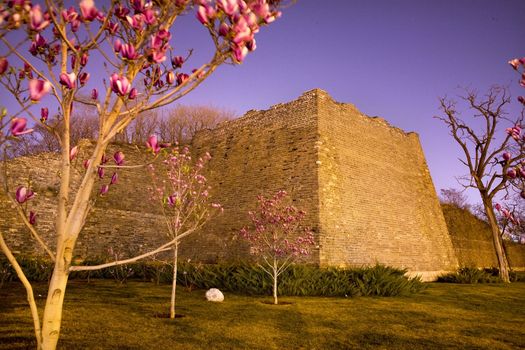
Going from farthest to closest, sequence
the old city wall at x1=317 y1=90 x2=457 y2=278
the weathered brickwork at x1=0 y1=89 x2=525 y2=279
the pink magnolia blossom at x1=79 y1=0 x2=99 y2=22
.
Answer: the weathered brickwork at x1=0 y1=89 x2=525 y2=279
the old city wall at x1=317 y1=90 x2=457 y2=278
the pink magnolia blossom at x1=79 y1=0 x2=99 y2=22

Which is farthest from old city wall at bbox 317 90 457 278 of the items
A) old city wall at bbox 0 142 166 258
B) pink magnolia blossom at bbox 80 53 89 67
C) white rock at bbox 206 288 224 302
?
pink magnolia blossom at bbox 80 53 89 67

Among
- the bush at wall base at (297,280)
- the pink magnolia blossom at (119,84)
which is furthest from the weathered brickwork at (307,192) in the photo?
the pink magnolia blossom at (119,84)

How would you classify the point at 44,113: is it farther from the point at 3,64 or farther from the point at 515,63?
the point at 515,63

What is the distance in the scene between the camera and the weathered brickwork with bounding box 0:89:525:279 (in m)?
12.4

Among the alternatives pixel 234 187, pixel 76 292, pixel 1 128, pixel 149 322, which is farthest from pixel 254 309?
pixel 234 187

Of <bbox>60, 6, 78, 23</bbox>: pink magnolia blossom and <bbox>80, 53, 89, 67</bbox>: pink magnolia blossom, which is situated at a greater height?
<bbox>60, 6, 78, 23</bbox>: pink magnolia blossom

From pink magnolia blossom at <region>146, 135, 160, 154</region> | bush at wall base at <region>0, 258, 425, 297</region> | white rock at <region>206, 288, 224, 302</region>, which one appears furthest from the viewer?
bush at wall base at <region>0, 258, 425, 297</region>

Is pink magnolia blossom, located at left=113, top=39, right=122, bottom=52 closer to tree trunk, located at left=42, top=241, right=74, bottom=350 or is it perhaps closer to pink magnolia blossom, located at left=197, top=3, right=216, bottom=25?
pink magnolia blossom, located at left=197, top=3, right=216, bottom=25

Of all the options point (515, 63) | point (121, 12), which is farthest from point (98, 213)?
point (515, 63)

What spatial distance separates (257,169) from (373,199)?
4617mm

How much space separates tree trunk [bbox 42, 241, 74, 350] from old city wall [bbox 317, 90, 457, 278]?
9469 mm

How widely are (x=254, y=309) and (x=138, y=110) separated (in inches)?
198

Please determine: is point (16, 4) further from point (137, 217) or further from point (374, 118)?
point (374, 118)

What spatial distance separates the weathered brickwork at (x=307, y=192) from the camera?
1241 cm
